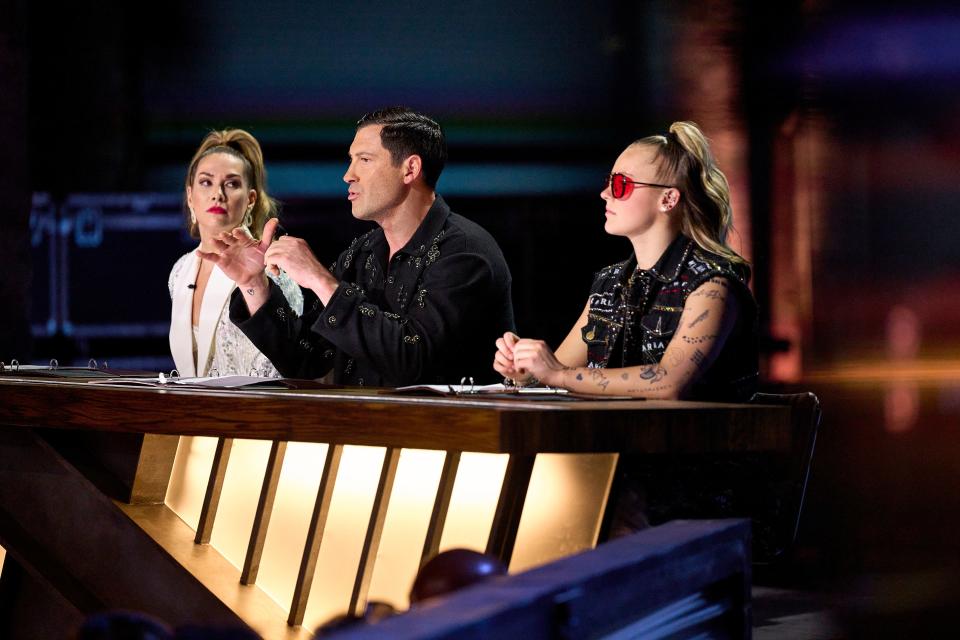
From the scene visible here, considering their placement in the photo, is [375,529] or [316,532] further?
[316,532]

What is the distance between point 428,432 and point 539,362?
0.54 metres

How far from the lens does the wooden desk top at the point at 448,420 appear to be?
6.28 feet

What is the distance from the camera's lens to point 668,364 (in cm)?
249

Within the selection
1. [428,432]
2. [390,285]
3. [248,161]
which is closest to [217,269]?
[248,161]

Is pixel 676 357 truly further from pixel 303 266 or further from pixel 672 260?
pixel 303 266

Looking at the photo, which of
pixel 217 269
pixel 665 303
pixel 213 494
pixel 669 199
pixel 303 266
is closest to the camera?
pixel 213 494

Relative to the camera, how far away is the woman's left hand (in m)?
2.50

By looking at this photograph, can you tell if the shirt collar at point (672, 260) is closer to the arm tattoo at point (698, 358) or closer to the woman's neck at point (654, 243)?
the woman's neck at point (654, 243)

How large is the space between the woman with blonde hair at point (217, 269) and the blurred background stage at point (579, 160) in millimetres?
1830

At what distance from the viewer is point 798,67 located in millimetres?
4957

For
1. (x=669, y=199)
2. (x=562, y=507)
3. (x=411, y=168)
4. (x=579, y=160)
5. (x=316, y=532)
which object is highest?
(x=579, y=160)

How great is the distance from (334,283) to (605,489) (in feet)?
3.76

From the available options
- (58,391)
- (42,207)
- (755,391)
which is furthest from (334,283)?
(42,207)

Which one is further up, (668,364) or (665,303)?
(665,303)
